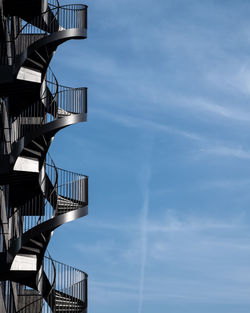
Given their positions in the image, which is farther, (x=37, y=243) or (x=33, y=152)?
(x=37, y=243)

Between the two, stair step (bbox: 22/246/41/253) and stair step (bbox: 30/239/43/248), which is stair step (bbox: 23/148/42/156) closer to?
stair step (bbox: 30/239/43/248)

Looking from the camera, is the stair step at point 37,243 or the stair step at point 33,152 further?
the stair step at point 37,243

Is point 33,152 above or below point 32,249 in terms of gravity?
above

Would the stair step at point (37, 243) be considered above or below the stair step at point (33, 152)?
below

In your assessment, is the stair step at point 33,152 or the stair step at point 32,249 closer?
the stair step at point 33,152

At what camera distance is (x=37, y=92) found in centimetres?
2575

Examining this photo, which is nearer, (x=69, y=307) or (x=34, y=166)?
(x=34, y=166)

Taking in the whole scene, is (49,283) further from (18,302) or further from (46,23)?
(46,23)

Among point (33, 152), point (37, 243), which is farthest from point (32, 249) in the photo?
point (33, 152)

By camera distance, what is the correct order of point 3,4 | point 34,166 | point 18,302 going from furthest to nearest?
point 18,302
point 3,4
point 34,166

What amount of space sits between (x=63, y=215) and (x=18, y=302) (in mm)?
10726

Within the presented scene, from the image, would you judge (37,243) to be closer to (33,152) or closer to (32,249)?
(32,249)

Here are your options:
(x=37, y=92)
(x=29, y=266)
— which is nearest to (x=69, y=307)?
(x=29, y=266)

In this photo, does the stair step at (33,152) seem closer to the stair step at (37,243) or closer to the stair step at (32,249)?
the stair step at (37,243)
